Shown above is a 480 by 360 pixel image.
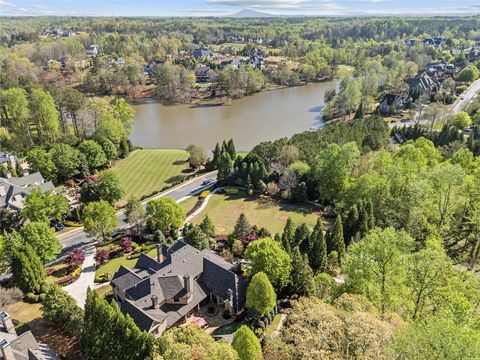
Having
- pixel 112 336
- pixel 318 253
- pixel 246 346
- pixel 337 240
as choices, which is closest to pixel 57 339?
pixel 112 336

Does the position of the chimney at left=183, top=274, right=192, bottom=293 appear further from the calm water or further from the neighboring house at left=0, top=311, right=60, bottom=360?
the calm water

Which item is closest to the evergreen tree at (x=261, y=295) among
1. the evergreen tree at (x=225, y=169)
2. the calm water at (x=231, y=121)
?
the evergreen tree at (x=225, y=169)

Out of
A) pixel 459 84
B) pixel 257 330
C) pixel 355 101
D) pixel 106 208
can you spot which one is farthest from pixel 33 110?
pixel 459 84

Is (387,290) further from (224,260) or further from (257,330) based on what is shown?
(224,260)

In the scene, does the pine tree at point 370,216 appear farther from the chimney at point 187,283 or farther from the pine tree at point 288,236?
the chimney at point 187,283

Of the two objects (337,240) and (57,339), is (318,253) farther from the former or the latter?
(57,339)

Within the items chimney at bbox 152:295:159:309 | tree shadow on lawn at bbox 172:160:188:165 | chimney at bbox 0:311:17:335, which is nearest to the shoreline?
tree shadow on lawn at bbox 172:160:188:165

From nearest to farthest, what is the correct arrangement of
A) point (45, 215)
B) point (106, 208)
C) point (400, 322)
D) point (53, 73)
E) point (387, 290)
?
point (400, 322), point (387, 290), point (106, 208), point (45, 215), point (53, 73)
